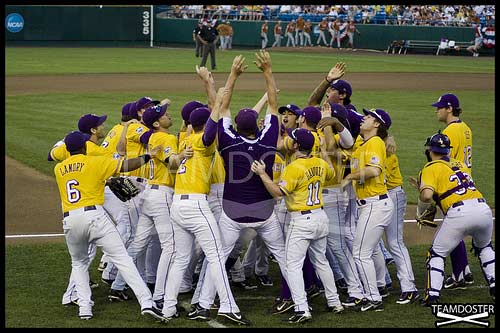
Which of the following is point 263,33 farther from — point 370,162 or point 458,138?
point 370,162

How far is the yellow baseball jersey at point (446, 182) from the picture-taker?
27.2ft

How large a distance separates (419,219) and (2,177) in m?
7.68

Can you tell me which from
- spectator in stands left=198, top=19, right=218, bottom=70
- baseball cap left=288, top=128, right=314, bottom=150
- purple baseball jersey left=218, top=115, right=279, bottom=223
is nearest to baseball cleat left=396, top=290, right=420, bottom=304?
purple baseball jersey left=218, top=115, right=279, bottom=223

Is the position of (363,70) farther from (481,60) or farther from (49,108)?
(49,108)

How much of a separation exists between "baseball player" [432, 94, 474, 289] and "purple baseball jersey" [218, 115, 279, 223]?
242 centimetres

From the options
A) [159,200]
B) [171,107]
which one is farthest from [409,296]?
[171,107]

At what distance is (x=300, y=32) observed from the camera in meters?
46.0

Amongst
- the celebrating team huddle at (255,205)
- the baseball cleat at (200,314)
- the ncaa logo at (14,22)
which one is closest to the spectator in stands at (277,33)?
the ncaa logo at (14,22)

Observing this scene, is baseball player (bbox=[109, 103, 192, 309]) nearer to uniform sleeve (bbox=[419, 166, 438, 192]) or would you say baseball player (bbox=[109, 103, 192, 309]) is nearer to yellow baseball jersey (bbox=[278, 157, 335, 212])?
yellow baseball jersey (bbox=[278, 157, 335, 212])

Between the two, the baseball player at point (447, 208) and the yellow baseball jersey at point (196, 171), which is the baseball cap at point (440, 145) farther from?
the yellow baseball jersey at point (196, 171)

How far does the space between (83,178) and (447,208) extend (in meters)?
3.47

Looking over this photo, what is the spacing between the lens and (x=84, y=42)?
45156 millimetres

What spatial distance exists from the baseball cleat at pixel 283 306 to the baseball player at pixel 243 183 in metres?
0.38

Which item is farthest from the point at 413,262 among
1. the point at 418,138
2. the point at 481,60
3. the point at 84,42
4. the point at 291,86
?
the point at 84,42
